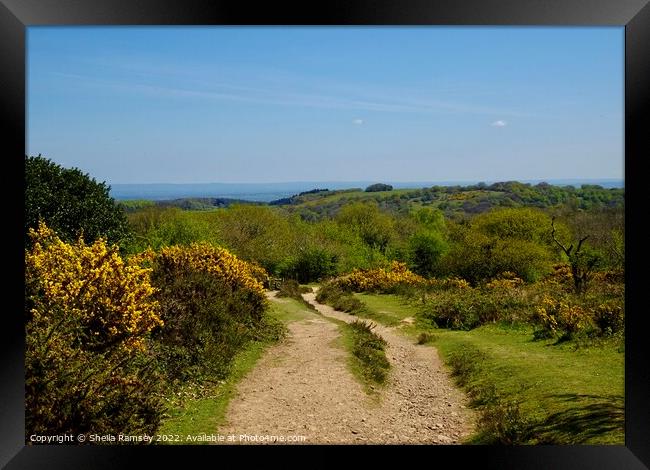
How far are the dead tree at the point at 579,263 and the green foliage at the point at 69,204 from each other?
893 cm

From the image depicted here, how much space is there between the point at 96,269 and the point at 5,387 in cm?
190

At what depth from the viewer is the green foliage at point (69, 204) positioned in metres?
7.25

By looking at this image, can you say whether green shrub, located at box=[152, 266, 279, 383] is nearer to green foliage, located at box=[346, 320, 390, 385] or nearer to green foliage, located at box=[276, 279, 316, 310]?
green foliage, located at box=[346, 320, 390, 385]

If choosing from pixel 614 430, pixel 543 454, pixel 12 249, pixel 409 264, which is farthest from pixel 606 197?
pixel 12 249

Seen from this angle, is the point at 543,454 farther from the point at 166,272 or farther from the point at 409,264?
the point at 409,264

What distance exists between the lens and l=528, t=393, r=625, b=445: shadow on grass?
5203 mm

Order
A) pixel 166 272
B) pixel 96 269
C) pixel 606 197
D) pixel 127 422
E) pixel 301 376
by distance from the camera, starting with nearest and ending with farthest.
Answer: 1. pixel 127 422
2. pixel 96 269
3. pixel 301 376
4. pixel 166 272
5. pixel 606 197

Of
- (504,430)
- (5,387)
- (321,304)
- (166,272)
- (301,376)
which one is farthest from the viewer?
(321,304)

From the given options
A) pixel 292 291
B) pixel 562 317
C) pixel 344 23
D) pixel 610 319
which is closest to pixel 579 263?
pixel 562 317

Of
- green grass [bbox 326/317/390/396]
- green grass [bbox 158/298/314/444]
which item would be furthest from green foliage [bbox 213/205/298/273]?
green grass [bbox 158/298/314/444]

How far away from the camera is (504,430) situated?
561 cm

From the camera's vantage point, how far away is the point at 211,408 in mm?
6125

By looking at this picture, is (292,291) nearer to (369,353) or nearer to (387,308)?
(387,308)

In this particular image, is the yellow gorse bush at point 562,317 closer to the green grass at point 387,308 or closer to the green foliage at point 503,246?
the green grass at point 387,308
